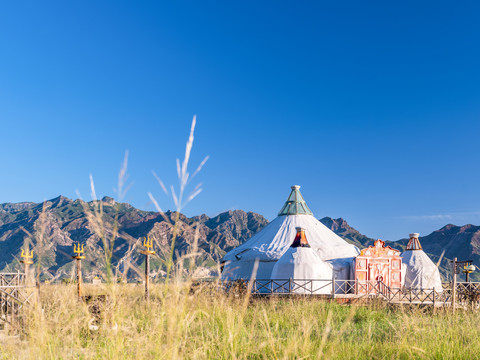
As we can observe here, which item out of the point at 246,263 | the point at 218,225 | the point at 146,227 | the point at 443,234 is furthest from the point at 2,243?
the point at 443,234

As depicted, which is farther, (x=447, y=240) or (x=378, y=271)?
(x=447, y=240)

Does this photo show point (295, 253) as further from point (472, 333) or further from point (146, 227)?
point (146, 227)

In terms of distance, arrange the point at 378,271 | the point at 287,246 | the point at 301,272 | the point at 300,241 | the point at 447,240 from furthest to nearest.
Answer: the point at 447,240
the point at 287,246
the point at 378,271
the point at 300,241
the point at 301,272

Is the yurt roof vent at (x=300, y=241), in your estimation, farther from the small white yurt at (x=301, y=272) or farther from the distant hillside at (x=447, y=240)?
the distant hillside at (x=447, y=240)

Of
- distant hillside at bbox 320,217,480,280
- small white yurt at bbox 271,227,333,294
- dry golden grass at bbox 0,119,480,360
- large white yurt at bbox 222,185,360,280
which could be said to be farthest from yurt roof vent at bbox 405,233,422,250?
distant hillside at bbox 320,217,480,280

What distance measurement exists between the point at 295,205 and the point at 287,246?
14.3 feet

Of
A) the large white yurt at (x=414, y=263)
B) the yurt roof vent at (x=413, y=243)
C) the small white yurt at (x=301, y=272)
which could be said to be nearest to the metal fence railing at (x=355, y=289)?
the small white yurt at (x=301, y=272)

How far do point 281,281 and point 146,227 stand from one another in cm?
12058

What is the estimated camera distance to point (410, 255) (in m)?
24.1

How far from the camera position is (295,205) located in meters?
27.7

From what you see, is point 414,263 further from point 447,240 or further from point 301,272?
point 447,240

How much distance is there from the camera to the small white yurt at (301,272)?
61.1 feet

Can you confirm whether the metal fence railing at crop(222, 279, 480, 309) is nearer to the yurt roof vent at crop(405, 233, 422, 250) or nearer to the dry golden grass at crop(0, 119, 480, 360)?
the yurt roof vent at crop(405, 233, 422, 250)

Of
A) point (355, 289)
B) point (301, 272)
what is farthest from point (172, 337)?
point (355, 289)
